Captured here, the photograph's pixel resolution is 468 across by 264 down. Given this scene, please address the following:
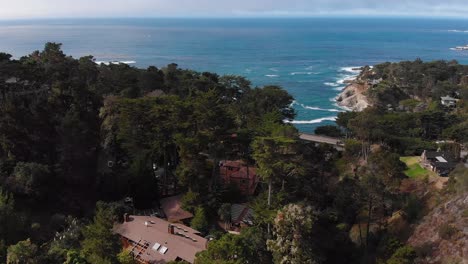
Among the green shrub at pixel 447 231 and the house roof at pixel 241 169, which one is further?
the house roof at pixel 241 169

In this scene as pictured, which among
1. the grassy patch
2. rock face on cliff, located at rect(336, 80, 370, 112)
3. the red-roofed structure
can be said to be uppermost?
the grassy patch

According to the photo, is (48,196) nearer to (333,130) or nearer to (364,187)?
(364,187)

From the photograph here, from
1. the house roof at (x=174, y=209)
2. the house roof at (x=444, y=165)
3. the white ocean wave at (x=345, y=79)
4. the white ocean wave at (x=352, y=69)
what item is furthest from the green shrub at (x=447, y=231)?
the white ocean wave at (x=352, y=69)

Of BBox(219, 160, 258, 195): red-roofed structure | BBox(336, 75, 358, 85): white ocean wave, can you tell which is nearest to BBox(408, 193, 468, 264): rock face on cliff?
BBox(219, 160, 258, 195): red-roofed structure

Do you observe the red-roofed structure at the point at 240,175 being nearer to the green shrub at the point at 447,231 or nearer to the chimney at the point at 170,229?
the chimney at the point at 170,229

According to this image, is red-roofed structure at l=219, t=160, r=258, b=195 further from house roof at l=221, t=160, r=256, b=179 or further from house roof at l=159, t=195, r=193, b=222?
house roof at l=159, t=195, r=193, b=222

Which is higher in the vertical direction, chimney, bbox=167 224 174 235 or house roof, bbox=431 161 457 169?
house roof, bbox=431 161 457 169

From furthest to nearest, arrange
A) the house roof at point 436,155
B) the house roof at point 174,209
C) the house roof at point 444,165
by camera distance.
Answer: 1. the house roof at point 436,155
2. the house roof at point 444,165
3. the house roof at point 174,209

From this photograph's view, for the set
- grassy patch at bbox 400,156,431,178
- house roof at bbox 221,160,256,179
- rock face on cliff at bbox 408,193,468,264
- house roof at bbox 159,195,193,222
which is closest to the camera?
rock face on cliff at bbox 408,193,468,264
